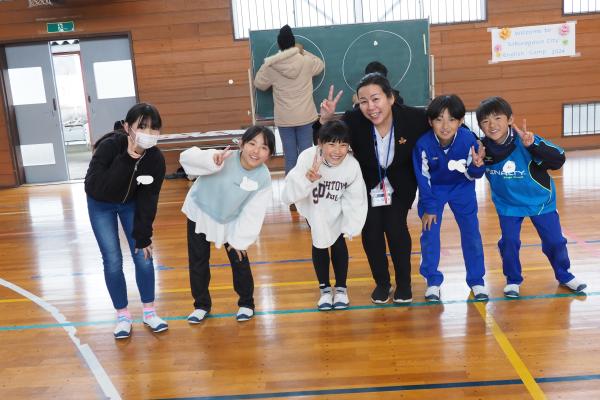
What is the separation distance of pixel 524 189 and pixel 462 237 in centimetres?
38

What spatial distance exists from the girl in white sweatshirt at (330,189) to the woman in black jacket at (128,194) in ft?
2.14

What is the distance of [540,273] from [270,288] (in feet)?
5.12

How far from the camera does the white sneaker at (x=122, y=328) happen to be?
8.90ft

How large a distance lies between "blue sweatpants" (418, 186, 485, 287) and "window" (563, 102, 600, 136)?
5.69 metres

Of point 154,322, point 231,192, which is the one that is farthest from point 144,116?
point 154,322

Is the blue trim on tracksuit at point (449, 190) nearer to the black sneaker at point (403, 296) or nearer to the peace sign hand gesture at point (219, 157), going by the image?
the black sneaker at point (403, 296)

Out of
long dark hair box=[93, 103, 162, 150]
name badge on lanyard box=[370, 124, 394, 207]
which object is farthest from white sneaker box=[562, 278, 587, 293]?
long dark hair box=[93, 103, 162, 150]

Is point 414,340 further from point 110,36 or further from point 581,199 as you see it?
point 110,36

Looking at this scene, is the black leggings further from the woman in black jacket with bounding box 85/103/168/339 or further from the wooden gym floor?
the woman in black jacket with bounding box 85/103/168/339

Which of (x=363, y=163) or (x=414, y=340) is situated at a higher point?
(x=363, y=163)

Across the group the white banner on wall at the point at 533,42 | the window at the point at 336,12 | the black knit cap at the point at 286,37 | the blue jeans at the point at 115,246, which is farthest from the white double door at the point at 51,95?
the blue jeans at the point at 115,246

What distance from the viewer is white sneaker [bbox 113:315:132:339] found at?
2713 millimetres

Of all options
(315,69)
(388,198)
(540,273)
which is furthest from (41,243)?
(540,273)

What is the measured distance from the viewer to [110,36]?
25.4 ft
